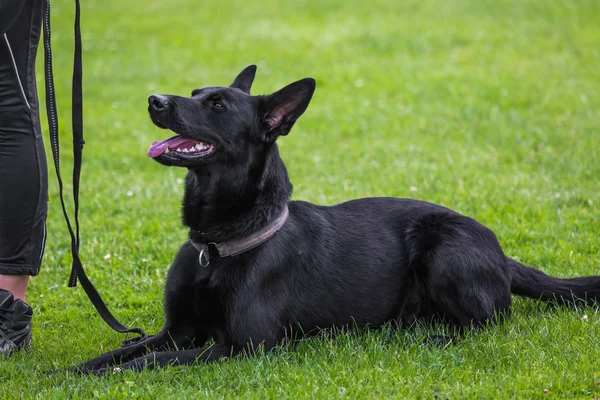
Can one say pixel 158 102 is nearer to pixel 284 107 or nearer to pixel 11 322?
pixel 284 107

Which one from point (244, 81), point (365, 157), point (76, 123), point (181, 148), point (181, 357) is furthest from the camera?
point (365, 157)

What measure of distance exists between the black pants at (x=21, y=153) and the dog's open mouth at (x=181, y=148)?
2.24ft

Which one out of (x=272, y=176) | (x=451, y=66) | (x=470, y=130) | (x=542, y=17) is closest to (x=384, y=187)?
(x=470, y=130)

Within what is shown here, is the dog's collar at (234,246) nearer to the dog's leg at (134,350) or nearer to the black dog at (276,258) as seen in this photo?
the black dog at (276,258)

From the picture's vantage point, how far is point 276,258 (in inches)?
162

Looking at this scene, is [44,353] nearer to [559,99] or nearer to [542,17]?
[559,99]

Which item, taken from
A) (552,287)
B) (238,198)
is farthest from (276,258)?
(552,287)

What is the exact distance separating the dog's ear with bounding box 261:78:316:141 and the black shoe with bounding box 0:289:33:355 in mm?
1549

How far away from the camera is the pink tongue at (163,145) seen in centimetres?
385

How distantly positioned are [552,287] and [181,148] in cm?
222

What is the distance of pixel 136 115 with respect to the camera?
1074 cm

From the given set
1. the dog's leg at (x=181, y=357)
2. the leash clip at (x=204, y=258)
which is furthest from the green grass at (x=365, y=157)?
the leash clip at (x=204, y=258)

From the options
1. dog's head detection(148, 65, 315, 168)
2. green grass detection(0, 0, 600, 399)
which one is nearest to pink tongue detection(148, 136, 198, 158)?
dog's head detection(148, 65, 315, 168)

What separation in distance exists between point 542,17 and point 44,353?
13.6 m
